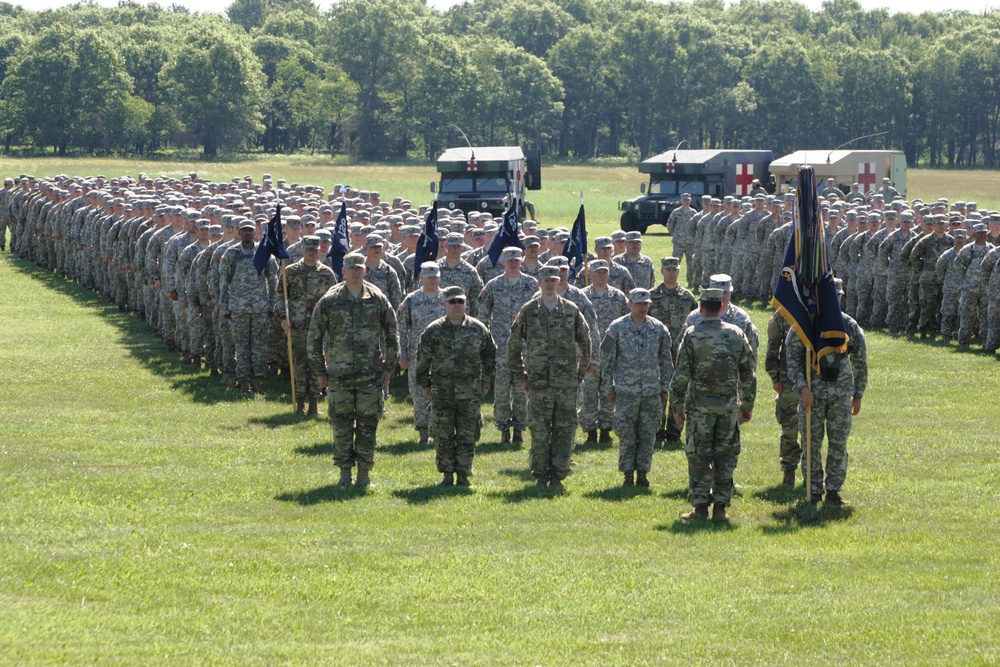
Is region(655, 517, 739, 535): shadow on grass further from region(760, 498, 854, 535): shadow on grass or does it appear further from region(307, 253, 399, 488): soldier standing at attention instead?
region(307, 253, 399, 488): soldier standing at attention

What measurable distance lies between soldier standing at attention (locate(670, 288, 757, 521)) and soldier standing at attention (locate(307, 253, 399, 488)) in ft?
9.49

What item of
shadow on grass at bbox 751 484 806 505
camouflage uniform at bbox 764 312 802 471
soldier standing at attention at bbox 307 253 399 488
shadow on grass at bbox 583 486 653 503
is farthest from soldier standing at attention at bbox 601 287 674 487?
soldier standing at attention at bbox 307 253 399 488

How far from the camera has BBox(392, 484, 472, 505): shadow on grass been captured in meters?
13.9

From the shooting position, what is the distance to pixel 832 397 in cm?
1368

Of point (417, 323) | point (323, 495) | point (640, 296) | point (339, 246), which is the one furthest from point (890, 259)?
point (323, 495)

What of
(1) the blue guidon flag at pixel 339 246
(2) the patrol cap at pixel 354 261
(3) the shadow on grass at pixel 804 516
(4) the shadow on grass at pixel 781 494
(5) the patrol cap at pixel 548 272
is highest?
(2) the patrol cap at pixel 354 261

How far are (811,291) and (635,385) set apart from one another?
1.91 meters

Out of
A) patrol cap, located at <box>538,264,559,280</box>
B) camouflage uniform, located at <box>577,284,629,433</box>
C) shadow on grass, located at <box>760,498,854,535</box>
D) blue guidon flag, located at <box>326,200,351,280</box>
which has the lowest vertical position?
shadow on grass, located at <box>760,498,854,535</box>

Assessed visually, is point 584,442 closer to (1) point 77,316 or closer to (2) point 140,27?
(1) point 77,316

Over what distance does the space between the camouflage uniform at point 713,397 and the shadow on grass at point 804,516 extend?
0.50 metres

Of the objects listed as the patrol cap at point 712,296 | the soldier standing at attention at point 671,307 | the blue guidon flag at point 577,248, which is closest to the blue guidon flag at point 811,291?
the patrol cap at point 712,296

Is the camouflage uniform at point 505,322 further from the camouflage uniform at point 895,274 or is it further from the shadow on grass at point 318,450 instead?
the camouflage uniform at point 895,274

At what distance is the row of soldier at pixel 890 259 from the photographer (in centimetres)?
2453

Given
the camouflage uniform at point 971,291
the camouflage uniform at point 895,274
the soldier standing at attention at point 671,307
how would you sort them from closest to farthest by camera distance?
the soldier standing at attention at point 671,307
the camouflage uniform at point 971,291
the camouflage uniform at point 895,274
